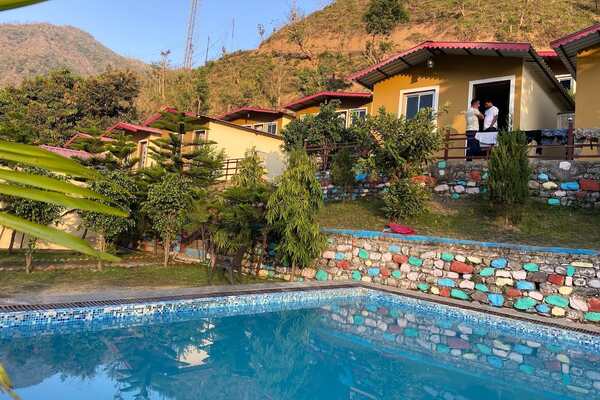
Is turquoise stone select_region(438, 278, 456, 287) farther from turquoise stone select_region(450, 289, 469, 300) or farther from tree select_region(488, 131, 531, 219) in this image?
tree select_region(488, 131, 531, 219)

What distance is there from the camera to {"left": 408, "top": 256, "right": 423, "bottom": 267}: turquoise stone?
9.05 metres

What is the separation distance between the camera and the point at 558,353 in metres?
6.32

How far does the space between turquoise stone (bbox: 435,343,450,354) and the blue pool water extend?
15mm

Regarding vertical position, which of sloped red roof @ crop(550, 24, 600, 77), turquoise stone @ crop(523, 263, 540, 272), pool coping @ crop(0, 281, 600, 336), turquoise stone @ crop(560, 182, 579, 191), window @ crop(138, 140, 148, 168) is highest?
sloped red roof @ crop(550, 24, 600, 77)

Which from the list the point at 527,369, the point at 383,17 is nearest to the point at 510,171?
the point at 527,369

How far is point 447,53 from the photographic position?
1391cm

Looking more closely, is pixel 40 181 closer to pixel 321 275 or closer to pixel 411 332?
pixel 411 332

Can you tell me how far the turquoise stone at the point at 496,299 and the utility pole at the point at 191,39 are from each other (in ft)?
168

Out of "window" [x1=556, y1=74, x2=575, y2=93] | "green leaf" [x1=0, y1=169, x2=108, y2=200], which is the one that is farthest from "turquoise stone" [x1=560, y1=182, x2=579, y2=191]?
"green leaf" [x1=0, y1=169, x2=108, y2=200]

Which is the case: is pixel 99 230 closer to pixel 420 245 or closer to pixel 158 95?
pixel 420 245

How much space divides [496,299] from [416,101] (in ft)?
27.7

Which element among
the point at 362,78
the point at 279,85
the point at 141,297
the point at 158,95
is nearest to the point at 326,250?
the point at 141,297

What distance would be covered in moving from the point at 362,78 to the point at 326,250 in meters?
7.60

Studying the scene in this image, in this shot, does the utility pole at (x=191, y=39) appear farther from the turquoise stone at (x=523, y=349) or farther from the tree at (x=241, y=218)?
the turquoise stone at (x=523, y=349)
